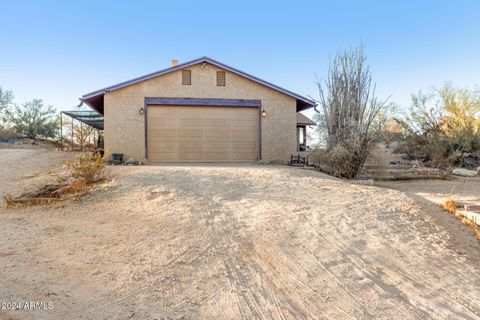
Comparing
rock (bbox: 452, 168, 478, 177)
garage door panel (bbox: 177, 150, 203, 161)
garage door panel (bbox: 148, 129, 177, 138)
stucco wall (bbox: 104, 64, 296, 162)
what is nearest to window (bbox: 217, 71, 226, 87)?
stucco wall (bbox: 104, 64, 296, 162)

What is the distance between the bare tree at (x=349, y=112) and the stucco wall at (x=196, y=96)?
274cm

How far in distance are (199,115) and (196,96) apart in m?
0.85

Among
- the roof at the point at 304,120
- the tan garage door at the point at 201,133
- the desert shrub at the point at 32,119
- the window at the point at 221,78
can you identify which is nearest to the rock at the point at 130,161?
the tan garage door at the point at 201,133

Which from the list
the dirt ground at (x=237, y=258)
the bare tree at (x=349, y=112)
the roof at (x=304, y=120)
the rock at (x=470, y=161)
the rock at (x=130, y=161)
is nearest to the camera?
the dirt ground at (x=237, y=258)

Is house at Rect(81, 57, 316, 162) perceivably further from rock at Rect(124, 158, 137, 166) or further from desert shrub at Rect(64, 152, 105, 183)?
desert shrub at Rect(64, 152, 105, 183)

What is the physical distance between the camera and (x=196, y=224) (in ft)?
15.7

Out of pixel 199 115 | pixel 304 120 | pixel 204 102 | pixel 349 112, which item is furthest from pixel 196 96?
pixel 304 120

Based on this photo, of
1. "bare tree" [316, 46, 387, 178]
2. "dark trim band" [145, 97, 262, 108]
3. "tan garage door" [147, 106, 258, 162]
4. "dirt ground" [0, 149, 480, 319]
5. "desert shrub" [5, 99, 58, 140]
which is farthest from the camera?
"desert shrub" [5, 99, 58, 140]

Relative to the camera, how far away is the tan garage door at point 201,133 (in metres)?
13.3

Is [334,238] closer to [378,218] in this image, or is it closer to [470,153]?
[378,218]

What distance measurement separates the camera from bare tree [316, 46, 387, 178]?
995 centimetres

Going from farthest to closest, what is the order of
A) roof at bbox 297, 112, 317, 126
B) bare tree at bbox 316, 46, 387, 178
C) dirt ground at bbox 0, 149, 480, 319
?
roof at bbox 297, 112, 317, 126, bare tree at bbox 316, 46, 387, 178, dirt ground at bbox 0, 149, 480, 319

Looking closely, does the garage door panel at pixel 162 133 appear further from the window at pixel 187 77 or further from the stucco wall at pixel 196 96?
the window at pixel 187 77

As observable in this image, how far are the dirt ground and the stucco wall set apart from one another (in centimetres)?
706
